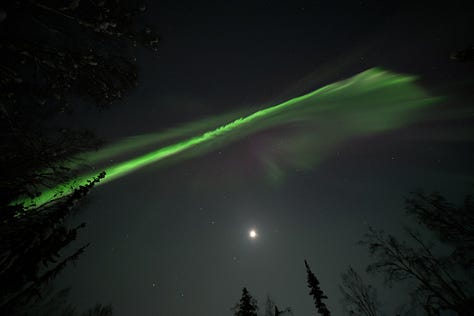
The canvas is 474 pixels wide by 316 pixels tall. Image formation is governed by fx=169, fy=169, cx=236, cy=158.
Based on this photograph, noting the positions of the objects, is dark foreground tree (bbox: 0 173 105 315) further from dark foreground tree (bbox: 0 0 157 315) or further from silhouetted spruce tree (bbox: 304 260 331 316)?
silhouetted spruce tree (bbox: 304 260 331 316)

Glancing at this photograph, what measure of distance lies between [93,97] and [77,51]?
152cm

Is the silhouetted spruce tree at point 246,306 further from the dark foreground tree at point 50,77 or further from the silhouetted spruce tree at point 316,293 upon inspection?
the dark foreground tree at point 50,77

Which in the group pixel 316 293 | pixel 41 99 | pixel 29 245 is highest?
pixel 41 99

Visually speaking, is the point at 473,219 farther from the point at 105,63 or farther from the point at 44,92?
the point at 44,92

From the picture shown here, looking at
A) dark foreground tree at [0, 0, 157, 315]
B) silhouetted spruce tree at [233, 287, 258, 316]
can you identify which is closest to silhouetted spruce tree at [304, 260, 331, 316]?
silhouetted spruce tree at [233, 287, 258, 316]

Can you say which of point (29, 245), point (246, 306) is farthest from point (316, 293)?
point (29, 245)

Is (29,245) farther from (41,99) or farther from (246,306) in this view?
(246,306)

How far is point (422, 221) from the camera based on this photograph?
1261 cm

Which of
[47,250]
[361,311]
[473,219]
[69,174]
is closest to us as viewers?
[47,250]

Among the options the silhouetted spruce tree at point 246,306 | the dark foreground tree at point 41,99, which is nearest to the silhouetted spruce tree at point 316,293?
the silhouetted spruce tree at point 246,306

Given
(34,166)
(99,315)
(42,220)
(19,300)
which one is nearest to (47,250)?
(42,220)

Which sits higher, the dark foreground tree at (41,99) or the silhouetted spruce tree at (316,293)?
the dark foreground tree at (41,99)

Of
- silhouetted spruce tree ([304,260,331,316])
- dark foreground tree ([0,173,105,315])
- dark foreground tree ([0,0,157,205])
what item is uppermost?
dark foreground tree ([0,0,157,205])

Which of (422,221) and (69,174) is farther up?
(69,174)
